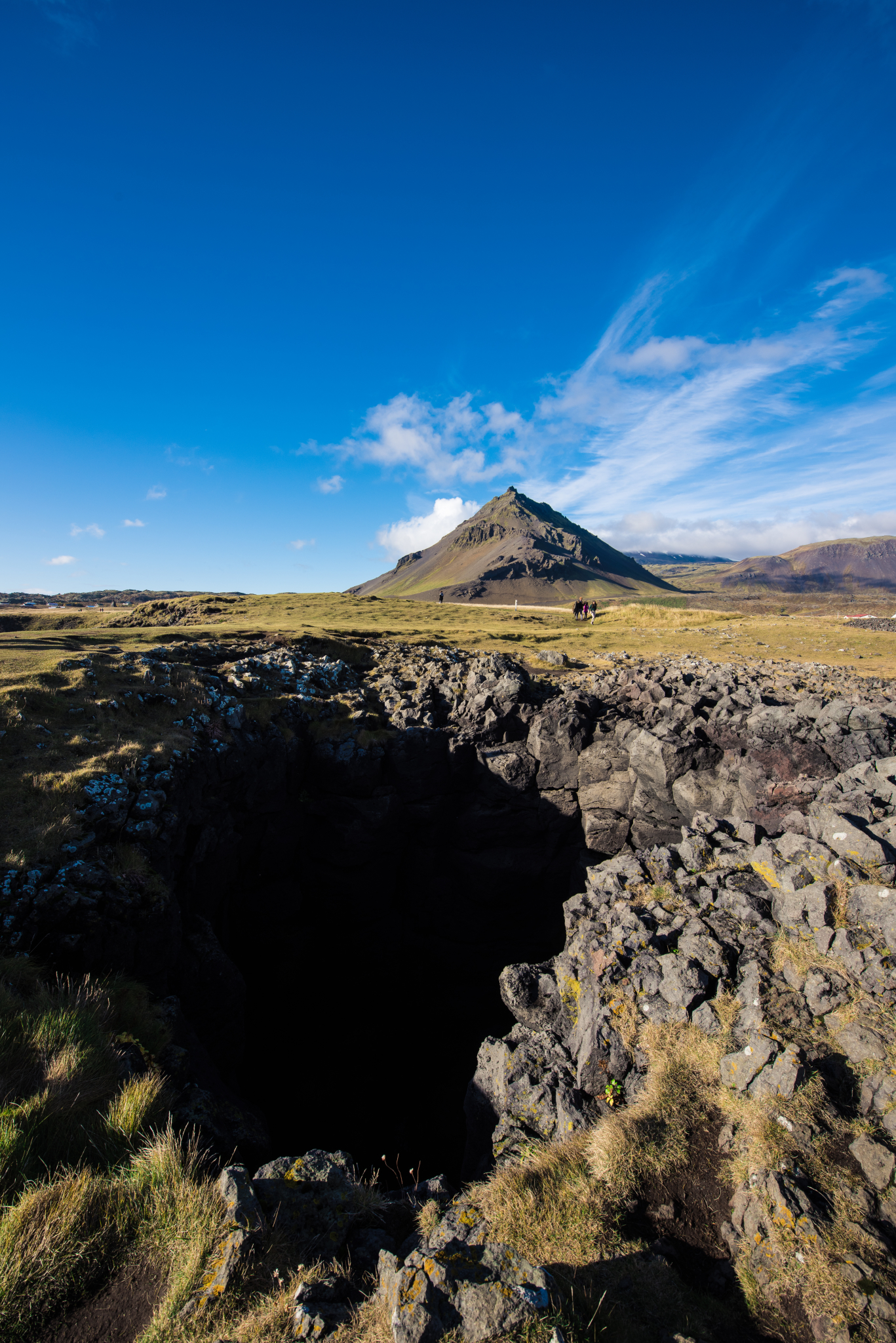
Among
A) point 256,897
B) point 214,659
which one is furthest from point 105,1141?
point 214,659

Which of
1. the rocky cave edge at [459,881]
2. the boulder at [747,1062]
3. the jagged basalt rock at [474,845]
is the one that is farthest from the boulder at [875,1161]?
the jagged basalt rock at [474,845]

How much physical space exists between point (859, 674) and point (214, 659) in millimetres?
32001

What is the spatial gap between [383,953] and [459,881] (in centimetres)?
563

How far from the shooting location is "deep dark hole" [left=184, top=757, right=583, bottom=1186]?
23359 mm

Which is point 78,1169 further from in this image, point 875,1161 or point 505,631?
point 505,631

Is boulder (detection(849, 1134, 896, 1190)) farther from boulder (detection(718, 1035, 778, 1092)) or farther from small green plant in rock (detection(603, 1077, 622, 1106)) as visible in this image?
small green plant in rock (detection(603, 1077, 622, 1106))

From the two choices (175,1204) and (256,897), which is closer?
(175,1204)

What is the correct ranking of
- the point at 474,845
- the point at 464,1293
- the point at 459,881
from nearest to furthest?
the point at 464,1293, the point at 474,845, the point at 459,881

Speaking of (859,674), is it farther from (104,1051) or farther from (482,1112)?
(104,1051)

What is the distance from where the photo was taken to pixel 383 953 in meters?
28.2

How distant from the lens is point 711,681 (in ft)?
80.4

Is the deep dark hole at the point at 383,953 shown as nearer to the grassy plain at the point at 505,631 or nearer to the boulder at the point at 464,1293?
the grassy plain at the point at 505,631

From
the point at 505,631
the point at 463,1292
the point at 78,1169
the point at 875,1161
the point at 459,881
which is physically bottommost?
the point at 459,881

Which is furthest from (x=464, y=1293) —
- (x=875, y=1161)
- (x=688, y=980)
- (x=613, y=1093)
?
(x=688, y=980)
